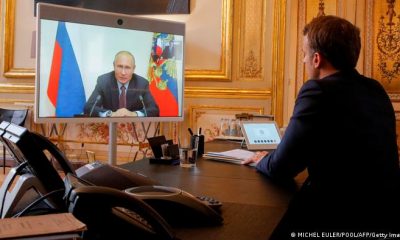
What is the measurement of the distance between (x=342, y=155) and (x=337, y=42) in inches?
15.6

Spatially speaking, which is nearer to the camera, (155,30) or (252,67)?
(155,30)

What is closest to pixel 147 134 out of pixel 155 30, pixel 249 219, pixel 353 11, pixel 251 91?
pixel 251 91

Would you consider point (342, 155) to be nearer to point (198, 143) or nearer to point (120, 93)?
point (198, 143)

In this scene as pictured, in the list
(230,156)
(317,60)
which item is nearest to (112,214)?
(317,60)

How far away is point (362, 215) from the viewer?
3.99 feet

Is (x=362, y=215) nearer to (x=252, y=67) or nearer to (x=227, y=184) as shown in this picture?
(x=227, y=184)

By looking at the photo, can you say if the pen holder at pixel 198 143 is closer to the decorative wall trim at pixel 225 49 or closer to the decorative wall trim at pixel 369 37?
the decorative wall trim at pixel 225 49

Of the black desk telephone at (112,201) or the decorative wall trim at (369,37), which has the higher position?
the decorative wall trim at (369,37)

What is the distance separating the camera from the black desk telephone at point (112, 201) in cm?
68

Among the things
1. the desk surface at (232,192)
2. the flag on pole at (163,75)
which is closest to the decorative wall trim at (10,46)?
the flag on pole at (163,75)

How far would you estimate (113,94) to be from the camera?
268cm

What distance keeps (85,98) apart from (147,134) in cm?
226

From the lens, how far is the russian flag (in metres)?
2.53

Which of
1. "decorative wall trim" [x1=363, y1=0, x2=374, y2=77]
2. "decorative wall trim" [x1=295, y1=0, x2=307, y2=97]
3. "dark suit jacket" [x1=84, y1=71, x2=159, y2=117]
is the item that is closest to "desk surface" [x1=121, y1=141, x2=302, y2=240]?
"dark suit jacket" [x1=84, y1=71, x2=159, y2=117]
